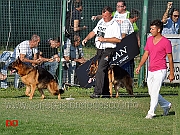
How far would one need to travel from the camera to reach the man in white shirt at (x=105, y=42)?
13.6 m

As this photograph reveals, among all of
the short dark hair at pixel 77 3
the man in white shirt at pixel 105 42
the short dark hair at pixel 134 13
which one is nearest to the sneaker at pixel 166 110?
the man in white shirt at pixel 105 42

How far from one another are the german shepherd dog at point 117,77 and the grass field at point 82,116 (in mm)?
260

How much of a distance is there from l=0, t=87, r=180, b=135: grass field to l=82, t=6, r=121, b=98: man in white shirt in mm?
457

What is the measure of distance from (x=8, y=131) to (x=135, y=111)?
10.6 ft

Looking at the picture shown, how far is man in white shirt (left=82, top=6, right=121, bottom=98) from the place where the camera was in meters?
13.6

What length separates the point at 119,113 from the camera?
450 inches

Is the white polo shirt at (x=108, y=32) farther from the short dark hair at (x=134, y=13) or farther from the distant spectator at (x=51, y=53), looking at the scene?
the short dark hair at (x=134, y=13)

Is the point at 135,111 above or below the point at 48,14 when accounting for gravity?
below

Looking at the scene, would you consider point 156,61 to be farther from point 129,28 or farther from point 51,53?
point 51,53

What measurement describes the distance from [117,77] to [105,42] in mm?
983

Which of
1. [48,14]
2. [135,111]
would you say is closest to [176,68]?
[48,14]

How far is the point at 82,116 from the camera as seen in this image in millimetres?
10836

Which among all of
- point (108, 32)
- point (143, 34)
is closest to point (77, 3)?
point (143, 34)

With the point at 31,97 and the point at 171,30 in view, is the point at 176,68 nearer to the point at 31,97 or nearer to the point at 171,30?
the point at 171,30
